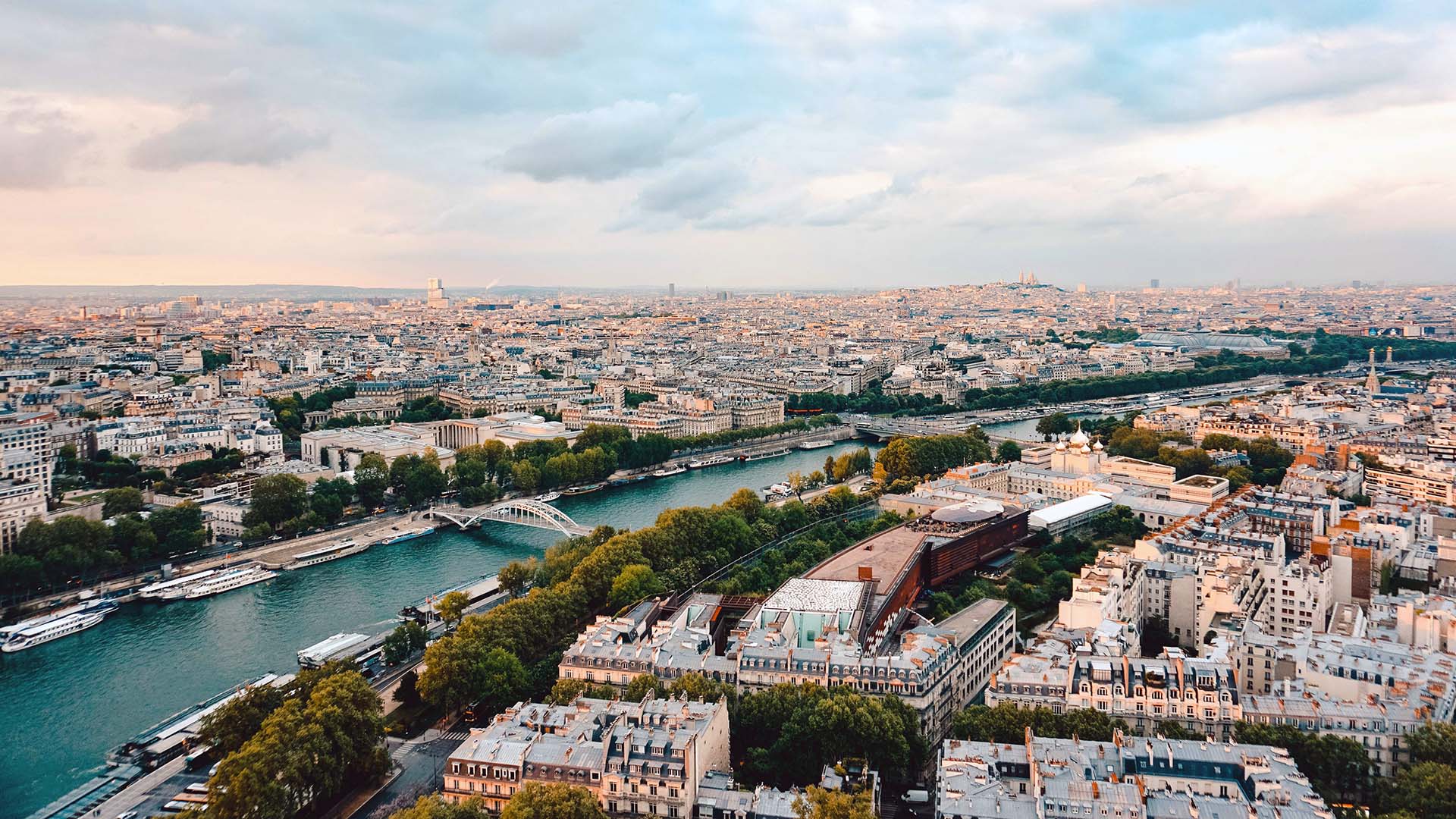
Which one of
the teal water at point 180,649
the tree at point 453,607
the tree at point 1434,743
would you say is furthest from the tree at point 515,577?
the tree at point 1434,743

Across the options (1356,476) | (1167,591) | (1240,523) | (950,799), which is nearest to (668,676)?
(950,799)

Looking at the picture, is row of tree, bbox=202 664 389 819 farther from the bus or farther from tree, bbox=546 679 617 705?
tree, bbox=546 679 617 705

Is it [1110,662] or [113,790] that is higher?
[1110,662]

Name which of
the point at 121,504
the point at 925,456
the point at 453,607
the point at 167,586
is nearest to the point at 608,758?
the point at 453,607

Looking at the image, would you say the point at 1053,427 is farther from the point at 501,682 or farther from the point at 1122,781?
the point at 1122,781

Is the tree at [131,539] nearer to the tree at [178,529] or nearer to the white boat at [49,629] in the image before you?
the tree at [178,529]

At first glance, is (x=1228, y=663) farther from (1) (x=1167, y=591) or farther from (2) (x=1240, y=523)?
(2) (x=1240, y=523)
